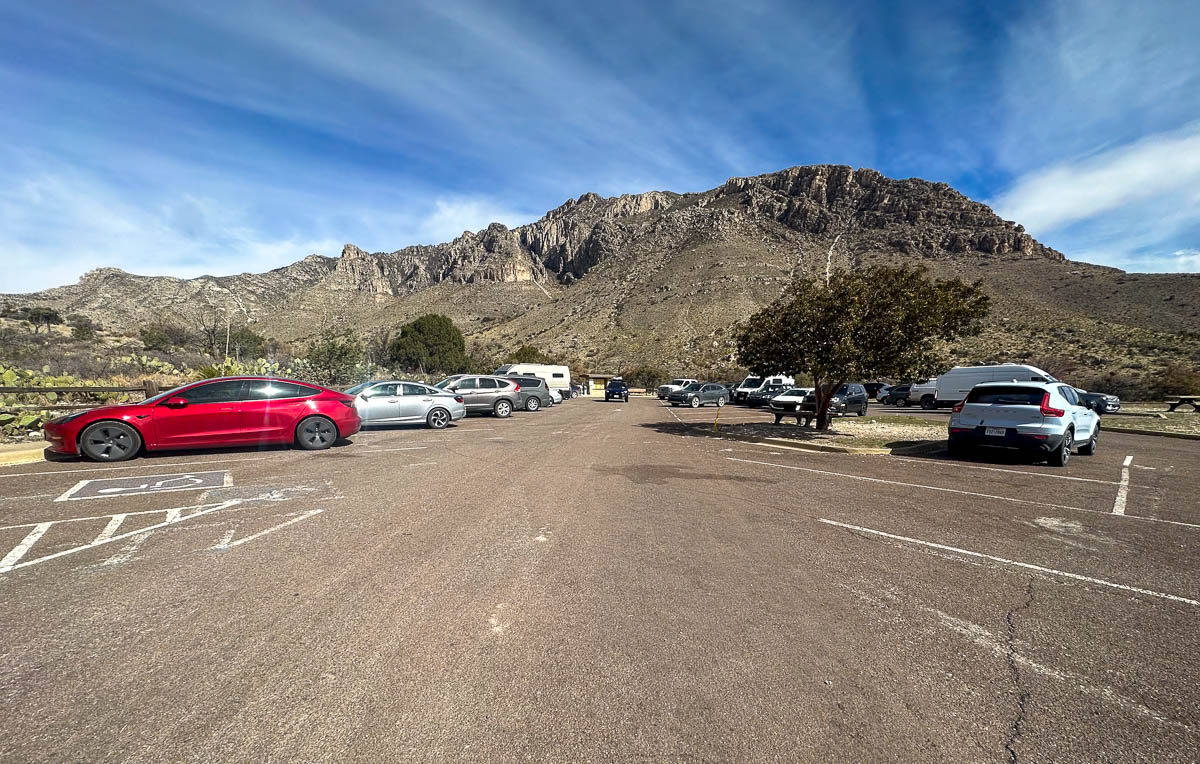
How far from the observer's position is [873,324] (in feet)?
46.8

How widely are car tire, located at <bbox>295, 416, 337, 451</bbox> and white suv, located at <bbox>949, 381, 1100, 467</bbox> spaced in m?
12.9

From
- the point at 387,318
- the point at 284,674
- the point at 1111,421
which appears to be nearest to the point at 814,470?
the point at 284,674

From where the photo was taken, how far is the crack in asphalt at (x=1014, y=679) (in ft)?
7.96

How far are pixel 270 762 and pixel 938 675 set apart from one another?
329 cm

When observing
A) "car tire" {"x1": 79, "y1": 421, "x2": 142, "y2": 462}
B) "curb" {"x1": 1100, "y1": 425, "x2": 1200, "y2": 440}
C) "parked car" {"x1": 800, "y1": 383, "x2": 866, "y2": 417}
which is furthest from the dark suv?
"curb" {"x1": 1100, "y1": 425, "x2": 1200, "y2": 440}

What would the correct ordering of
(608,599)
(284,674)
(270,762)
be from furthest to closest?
(608,599) → (284,674) → (270,762)

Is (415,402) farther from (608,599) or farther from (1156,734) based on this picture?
(1156,734)

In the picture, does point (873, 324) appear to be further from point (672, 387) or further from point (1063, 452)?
point (672, 387)

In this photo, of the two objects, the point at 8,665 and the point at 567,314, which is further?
the point at 567,314

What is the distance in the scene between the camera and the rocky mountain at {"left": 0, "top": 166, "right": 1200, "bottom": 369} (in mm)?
47781

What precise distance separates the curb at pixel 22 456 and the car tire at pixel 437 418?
801 centimetres

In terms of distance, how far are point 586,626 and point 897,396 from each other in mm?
36999

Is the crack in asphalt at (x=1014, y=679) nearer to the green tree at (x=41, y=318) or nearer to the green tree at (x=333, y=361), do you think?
the green tree at (x=333, y=361)

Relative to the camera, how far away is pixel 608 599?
387cm
